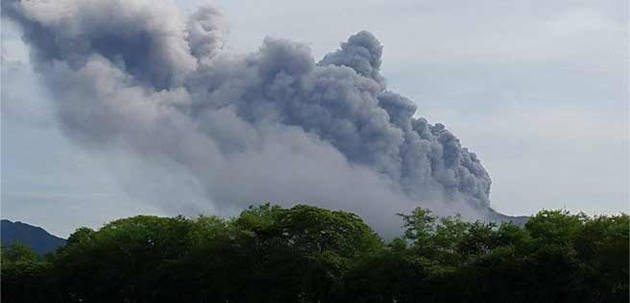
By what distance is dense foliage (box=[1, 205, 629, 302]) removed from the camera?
158 feet

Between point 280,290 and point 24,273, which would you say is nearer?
point 280,290

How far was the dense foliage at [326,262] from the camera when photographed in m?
48.2

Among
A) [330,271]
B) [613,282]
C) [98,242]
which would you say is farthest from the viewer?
[98,242]

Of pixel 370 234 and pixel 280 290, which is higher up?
pixel 370 234

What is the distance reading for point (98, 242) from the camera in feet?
208

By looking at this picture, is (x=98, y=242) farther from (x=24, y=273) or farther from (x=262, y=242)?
(x=262, y=242)

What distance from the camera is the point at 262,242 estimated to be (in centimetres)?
5778

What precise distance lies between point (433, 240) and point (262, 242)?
10.7 m

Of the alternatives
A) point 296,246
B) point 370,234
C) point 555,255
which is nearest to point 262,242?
point 296,246

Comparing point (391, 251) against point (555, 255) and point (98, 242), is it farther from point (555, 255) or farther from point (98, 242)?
point (98, 242)

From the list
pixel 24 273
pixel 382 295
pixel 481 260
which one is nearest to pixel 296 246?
pixel 382 295

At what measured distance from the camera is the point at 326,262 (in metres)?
53.8

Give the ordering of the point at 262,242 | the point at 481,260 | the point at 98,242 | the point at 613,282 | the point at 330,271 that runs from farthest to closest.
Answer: the point at 98,242 < the point at 262,242 < the point at 330,271 < the point at 481,260 < the point at 613,282

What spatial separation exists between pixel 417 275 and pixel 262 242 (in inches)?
428
